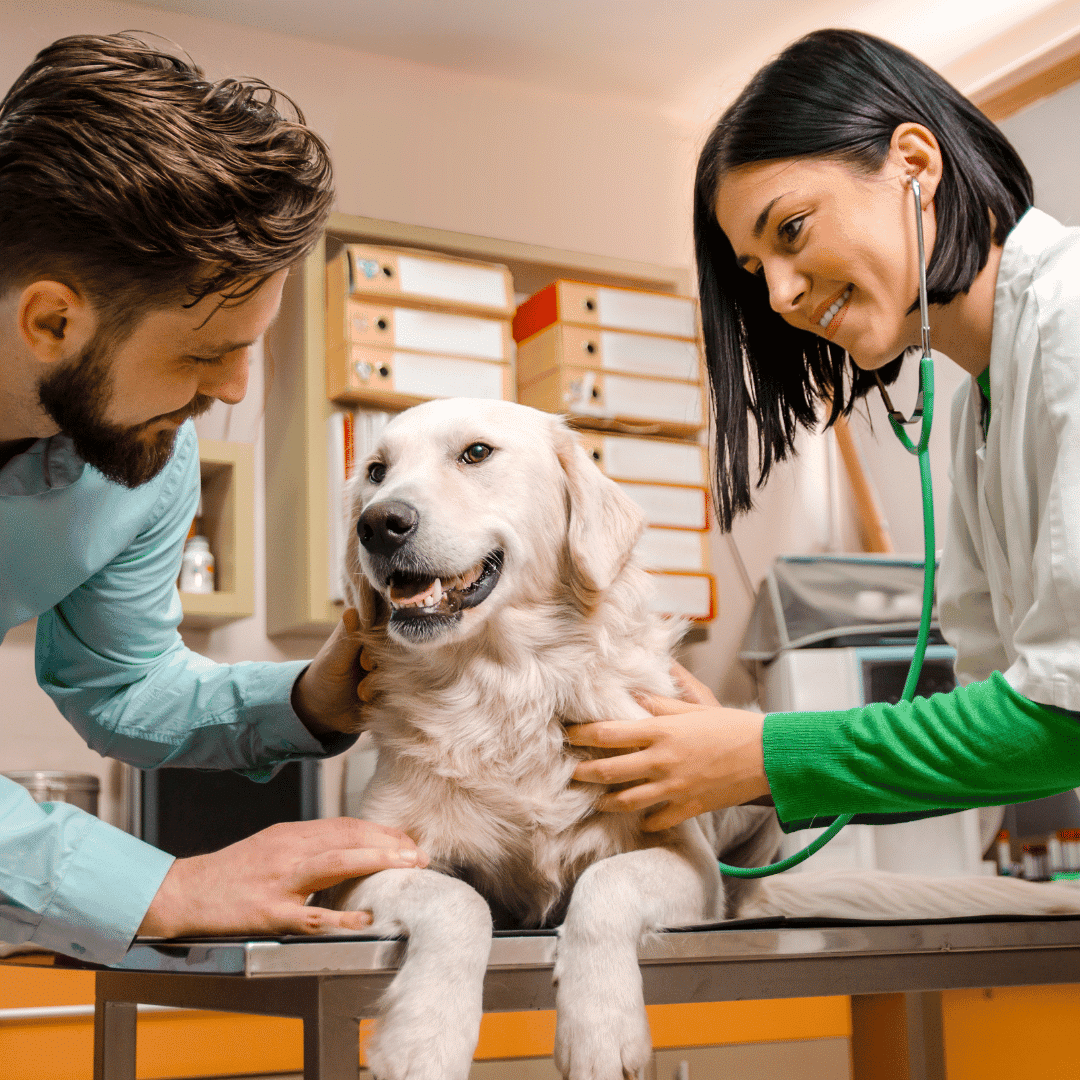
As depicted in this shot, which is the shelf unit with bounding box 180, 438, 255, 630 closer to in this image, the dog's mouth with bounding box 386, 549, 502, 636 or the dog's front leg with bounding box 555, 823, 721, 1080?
the dog's mouth with bounding box 386, 549, 502, 636

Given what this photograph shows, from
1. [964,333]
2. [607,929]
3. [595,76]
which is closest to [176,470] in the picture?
[607,929]

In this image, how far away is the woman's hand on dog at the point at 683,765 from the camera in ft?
3.04

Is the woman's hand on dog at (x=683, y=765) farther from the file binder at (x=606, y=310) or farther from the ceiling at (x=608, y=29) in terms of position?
the ceiling at (x=608, y=29)

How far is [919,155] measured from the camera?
1.10 meters

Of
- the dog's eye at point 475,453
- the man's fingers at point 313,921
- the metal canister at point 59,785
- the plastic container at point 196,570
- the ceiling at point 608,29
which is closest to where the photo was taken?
the man's fingers at point 313,921

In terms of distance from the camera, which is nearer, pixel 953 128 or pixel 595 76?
pixel 953 128

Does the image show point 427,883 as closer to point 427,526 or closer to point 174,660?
point 427,526

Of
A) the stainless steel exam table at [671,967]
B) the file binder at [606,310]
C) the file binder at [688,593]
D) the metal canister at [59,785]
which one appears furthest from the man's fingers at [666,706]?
the file binder at [606,310]

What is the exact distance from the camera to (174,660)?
130 cm

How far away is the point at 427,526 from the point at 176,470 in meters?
0.36

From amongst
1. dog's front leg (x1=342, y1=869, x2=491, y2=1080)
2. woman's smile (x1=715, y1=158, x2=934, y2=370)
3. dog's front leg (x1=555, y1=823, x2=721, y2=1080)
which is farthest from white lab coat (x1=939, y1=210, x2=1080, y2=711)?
dog's front leg (x1=342, y1=869, x2=491, y2=1080)

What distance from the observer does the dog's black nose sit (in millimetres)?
1094

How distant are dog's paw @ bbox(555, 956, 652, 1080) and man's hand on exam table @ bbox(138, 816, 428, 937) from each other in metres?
0.17

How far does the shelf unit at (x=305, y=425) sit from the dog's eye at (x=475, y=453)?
1401 millimetres
